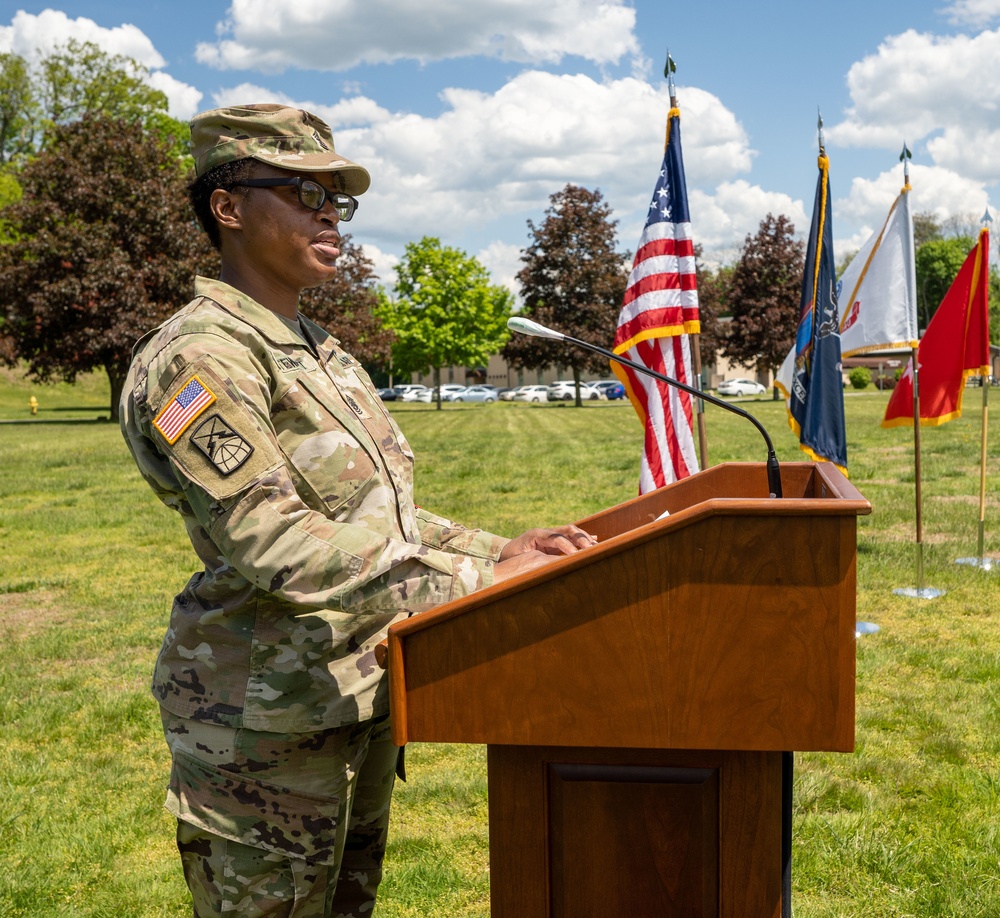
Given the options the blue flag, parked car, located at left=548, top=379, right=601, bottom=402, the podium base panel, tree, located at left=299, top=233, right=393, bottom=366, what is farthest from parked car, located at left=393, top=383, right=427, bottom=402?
the podium base panel

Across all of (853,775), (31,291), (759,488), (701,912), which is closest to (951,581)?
(853,775)

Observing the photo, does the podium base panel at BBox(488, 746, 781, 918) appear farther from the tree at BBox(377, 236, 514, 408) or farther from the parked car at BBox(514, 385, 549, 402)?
the parked car at BBox(514, 385, 549, 402)

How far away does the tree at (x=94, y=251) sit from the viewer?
31.1 meters

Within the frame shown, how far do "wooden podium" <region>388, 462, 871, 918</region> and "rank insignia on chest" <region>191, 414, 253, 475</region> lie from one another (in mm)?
421

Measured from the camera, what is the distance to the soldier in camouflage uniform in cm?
178

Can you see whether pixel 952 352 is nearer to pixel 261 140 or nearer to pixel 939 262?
pixel 261 140

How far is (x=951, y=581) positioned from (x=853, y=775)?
4.24 m

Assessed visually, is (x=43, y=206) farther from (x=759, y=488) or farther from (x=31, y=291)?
(x=759, y=488)

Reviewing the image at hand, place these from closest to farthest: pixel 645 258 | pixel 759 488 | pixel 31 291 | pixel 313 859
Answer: pixel 313 859 → pixel 759 488 → pixel 645 258 → pixel 31 291

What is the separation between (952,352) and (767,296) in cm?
4211

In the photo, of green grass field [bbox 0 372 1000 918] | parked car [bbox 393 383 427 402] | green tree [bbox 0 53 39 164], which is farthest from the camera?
parked car [bbox 393 383 427 402]

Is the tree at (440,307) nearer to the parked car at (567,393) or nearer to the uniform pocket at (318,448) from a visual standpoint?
the parked car at (567,393)

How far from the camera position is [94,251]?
31.5m

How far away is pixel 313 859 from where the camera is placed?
208cm
